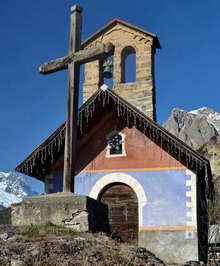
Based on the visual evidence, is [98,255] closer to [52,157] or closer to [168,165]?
[168,165]

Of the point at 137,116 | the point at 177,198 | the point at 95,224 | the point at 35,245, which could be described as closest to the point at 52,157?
the point at 137,116

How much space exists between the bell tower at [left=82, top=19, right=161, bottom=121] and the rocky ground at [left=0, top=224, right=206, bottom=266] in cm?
1162

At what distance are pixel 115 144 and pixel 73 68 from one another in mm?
5556

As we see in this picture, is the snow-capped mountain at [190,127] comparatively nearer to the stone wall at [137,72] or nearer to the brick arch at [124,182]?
the stone wall at [137,72]

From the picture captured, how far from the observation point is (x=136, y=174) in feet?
47.2

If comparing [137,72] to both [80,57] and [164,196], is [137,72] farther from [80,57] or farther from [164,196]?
[80,57]

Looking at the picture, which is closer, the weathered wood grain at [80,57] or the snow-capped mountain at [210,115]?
the weathered wood grain at [80,57]

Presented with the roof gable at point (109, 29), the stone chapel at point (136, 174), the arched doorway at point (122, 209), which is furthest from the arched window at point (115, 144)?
the roof gable at point (109, 29)

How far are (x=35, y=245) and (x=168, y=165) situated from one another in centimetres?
807

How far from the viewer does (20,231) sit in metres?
7.54

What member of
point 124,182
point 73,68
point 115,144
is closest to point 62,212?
point 73,68

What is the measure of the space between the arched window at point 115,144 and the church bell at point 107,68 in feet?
16.7

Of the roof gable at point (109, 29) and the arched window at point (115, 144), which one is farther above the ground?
the roof gable at point (109, 29)

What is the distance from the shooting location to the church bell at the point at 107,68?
19.5 metres
